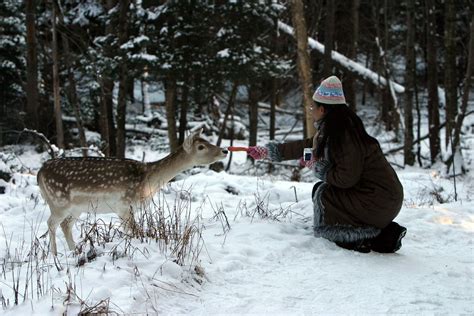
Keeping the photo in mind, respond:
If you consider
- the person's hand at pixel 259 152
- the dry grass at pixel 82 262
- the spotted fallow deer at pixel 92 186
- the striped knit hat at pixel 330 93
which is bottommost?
the dry grass at pixel 82 262

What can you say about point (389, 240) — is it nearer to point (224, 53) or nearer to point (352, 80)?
point (224, 53)

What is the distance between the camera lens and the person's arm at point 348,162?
4.61 m

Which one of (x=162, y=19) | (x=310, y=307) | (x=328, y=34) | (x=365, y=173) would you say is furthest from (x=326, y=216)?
(x=162, y=19)

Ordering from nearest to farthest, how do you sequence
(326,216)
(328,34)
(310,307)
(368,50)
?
1. (310,307)
2. (326,216)
3. (328,34)
4. (368,50)

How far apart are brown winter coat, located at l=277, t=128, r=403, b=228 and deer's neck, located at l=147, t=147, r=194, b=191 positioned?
2065mm

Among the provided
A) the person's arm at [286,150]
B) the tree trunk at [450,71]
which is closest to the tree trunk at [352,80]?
the tree trunk at [450,71]

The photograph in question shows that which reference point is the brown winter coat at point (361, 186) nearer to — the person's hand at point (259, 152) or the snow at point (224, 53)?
the person's hand at point (259, 152)

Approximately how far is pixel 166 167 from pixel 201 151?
46 centimetres

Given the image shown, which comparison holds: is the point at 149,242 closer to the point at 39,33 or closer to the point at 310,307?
the point at 310,307

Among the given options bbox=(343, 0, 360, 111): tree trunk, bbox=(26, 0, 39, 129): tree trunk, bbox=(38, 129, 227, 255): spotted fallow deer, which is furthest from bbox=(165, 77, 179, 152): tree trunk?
bbox=(38, 129, 227, 255): spotted fallow deer

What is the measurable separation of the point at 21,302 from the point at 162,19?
12.5 m

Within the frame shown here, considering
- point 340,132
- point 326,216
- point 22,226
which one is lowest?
point 22,226

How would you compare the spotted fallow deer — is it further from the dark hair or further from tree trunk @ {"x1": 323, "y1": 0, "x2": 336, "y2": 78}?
tree trunk @ {"x1": 323, "y1": 0, "x2": 336, "y2": 78}

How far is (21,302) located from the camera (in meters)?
3.09
